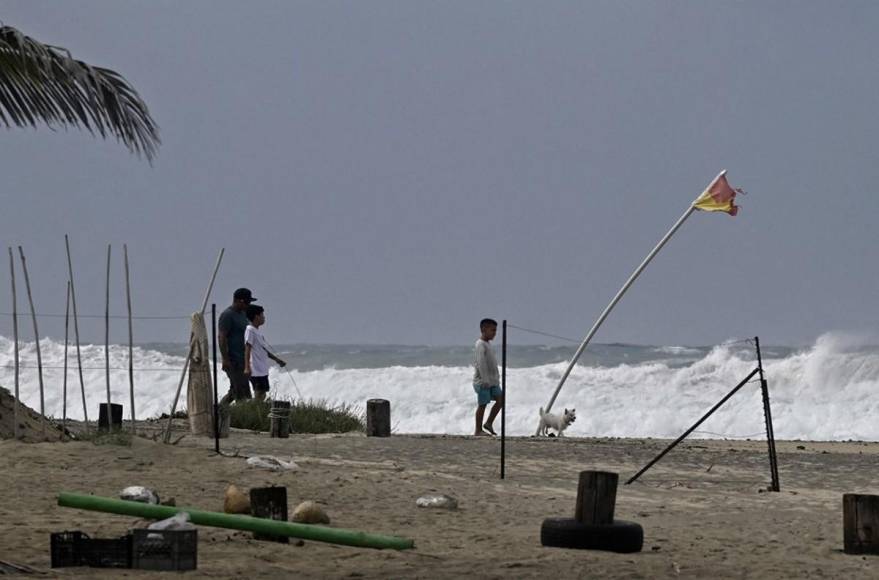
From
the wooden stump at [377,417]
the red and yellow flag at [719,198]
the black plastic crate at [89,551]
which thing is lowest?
the black plastic crate at [89,551]

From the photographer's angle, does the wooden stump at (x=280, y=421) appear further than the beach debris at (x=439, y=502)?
Yes

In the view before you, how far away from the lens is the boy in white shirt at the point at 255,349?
15992 mm

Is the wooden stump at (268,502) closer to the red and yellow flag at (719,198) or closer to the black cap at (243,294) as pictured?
the black cap at (243,294)

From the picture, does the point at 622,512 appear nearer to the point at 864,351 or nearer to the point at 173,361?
the point at 864,351

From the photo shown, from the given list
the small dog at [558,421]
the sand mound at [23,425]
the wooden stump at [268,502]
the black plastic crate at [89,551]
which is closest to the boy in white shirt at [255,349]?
the sand mound at [23,425]

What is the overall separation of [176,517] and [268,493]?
1.39m

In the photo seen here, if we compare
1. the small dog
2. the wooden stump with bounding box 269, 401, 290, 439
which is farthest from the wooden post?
the small dog

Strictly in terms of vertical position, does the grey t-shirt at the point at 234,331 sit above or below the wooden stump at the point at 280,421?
above

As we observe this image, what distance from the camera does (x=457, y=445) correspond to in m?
15.4

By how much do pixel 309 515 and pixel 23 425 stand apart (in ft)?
A: 14.5

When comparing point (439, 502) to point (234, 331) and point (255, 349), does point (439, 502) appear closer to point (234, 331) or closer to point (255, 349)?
point (255, 349)

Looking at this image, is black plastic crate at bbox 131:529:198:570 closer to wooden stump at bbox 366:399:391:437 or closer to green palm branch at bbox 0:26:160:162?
green palm branch at bbox 0:26:160:162

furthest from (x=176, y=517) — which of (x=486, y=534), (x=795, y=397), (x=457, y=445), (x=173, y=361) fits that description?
(x=173, y=361)

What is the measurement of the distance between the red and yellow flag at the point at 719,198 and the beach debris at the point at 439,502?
34.0ft
